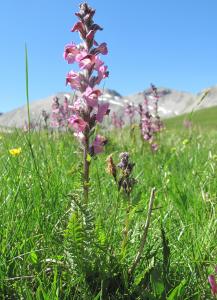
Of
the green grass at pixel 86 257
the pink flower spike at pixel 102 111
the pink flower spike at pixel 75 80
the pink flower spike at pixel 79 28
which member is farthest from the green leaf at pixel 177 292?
the pink flower spike at pixel 79 28

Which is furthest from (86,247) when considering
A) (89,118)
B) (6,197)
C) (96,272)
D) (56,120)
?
(56,120)

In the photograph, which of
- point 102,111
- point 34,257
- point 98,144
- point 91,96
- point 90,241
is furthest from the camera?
point 98,144

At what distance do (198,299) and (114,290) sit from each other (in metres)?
0.53

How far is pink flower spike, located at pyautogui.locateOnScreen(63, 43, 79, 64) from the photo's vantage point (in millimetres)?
3303

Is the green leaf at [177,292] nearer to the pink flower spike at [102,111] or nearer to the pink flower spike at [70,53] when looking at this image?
the pink flower spike at [102,111]

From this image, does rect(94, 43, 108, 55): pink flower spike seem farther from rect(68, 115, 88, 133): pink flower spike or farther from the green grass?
the green grass

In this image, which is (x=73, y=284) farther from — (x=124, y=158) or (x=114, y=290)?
(x=124, y=158)

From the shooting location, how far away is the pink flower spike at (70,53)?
3.30m

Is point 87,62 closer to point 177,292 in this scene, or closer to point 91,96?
point 91,96

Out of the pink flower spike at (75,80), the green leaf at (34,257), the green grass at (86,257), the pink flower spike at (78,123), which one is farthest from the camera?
the pink flower spike at (75,80)

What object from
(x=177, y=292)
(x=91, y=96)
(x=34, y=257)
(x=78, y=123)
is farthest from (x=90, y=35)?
(x=177, y=292)

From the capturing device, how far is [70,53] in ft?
10.9

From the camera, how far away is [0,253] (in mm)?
2852

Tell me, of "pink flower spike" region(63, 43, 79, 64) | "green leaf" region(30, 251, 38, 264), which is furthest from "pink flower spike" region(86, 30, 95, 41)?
"green leaf" region(30, 251, 38, 264)
